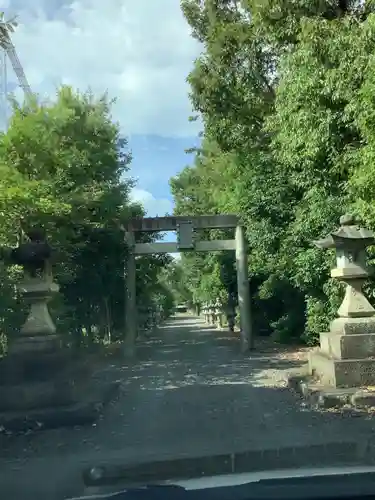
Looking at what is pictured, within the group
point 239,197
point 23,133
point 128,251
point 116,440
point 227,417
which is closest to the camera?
point 116,440

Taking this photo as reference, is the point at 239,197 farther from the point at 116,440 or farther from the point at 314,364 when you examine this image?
the point at 116,440

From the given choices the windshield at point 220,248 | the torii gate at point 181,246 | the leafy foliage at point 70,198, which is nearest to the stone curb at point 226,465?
the windshield at point 220,248

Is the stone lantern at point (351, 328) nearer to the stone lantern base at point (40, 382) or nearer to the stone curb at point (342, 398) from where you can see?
the stone curb at point (342, 398)

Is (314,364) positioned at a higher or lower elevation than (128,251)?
lower

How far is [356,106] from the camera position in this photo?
34.7 feet

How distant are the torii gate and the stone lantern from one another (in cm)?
1177

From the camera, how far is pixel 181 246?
25.3 meters

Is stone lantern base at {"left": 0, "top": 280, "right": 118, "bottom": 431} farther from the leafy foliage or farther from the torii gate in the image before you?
the torii gate

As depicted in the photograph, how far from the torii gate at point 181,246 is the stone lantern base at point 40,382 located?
11.9 metres

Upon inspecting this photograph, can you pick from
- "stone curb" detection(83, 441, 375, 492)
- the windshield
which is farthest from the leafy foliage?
"stone curb" detection(83, 441, 375, 492)

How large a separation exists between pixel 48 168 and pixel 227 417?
9.10 meters

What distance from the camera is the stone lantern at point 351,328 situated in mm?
11969

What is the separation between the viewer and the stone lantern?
11969 millimetres

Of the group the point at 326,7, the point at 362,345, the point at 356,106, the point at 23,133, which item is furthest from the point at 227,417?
the point at 326,7
